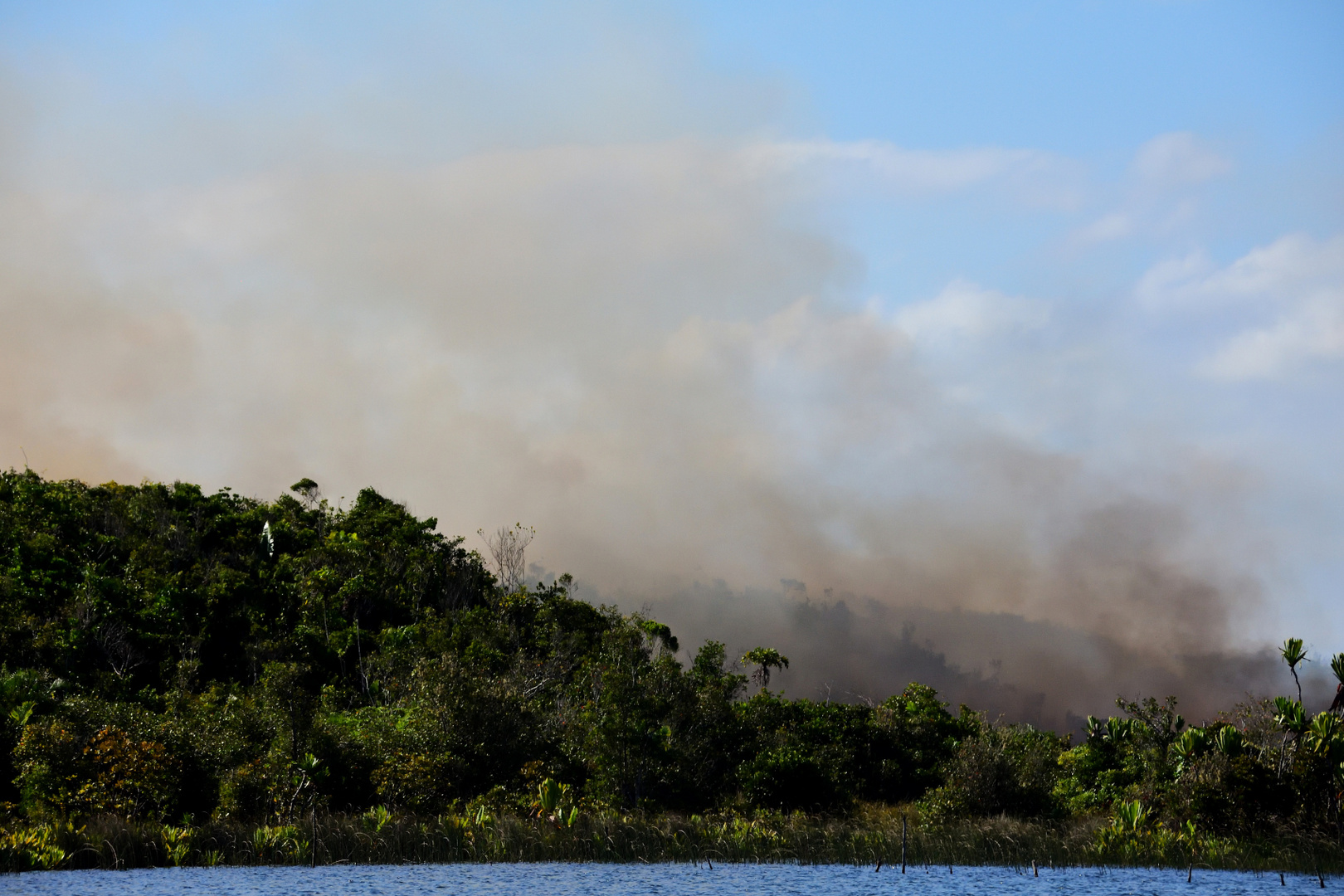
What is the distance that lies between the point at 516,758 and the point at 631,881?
522 inches

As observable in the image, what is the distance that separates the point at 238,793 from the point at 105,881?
809cm

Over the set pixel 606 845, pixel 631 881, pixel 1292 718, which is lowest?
pixel 631 881

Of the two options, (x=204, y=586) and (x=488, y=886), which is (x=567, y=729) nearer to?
(x=488, y=886)

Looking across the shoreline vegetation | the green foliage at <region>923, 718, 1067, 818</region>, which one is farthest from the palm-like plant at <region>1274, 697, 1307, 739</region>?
the green foliage at <region>923, 718, 1067, 818</region>

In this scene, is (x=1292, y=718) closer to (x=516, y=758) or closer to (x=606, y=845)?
(x=606, y=845)

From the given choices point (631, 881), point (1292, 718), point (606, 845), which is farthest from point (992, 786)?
point (631, 881)

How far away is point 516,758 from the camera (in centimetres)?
3781

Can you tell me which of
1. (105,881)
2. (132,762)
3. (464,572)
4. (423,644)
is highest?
(464,572)

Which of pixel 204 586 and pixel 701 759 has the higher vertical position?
pixel 204 586

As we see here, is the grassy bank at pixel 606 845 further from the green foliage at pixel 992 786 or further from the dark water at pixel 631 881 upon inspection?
the green foliage at pixel 992 786

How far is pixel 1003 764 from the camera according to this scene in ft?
124

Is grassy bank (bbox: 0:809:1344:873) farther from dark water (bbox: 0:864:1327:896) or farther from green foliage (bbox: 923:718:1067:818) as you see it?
green foliage (bbox: 923:718:1067:818)

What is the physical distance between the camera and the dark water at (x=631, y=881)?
23.7m

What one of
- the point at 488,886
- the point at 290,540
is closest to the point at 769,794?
the point at 488,886
